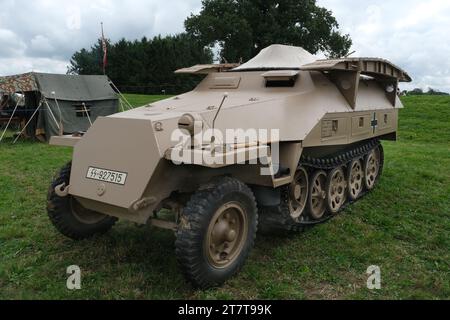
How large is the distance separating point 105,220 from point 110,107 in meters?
10.4

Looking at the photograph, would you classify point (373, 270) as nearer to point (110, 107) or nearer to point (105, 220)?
point (105, 220)

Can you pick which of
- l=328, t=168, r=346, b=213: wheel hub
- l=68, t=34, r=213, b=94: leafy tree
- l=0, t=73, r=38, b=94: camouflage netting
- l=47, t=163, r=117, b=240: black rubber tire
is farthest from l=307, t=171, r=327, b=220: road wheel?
l=68, t=34, r=213, b=94: leafy tree

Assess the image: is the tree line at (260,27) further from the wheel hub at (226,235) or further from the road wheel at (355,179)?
the wheel hub at (226,235)

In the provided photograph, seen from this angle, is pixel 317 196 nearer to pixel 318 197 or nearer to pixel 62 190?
pixel 318 197

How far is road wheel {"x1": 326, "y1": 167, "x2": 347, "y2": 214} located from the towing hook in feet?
10.6

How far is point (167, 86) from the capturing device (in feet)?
118

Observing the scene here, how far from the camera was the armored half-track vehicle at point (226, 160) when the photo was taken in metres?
3.76

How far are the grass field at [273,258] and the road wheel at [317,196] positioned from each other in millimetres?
190

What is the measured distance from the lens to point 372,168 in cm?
769

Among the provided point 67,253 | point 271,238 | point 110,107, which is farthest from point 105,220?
point 110,107

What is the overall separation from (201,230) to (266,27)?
2826cm

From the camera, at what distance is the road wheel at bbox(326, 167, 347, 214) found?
5.94 m

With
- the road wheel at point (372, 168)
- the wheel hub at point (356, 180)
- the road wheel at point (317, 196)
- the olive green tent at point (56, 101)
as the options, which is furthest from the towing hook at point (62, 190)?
the olive green tent at point (56, 101)

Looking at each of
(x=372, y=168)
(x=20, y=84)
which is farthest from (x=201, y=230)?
(x=20, y=84)
